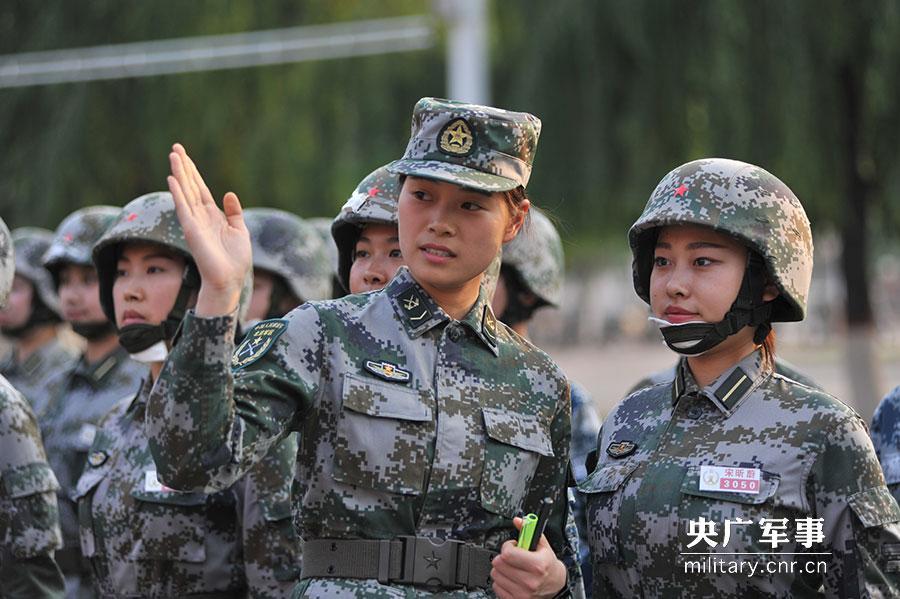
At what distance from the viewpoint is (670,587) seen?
4059 mm

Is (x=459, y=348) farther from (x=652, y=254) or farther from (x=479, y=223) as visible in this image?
(x=652, y=254)

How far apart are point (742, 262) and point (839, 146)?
9405 millimetres

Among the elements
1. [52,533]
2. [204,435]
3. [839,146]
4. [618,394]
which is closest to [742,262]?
[204,435]

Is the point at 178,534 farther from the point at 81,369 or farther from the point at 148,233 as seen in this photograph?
the point at 81,369

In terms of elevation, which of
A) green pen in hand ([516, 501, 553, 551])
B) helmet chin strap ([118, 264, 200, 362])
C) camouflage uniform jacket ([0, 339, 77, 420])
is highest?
helmet chin strap ([118, 264, 200, 362])

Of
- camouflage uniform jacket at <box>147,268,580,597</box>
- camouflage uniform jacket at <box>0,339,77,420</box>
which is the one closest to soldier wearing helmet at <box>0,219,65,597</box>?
camouflage uniform jacket at <box>147,268,580,597</box>

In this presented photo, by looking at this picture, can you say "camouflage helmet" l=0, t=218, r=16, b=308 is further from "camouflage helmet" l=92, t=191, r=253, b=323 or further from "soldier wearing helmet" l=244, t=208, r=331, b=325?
"soldier wearing helmet" l=244, t=208, r=331, b=325

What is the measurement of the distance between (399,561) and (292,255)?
138 inches

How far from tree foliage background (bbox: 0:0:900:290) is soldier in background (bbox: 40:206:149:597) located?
6321 millimetres

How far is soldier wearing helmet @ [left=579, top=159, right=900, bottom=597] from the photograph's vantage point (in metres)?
3.94

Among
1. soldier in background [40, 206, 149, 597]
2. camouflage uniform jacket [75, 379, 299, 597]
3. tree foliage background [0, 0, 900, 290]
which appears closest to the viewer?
camouflage uniform jacket [75, 379, 299, 597]

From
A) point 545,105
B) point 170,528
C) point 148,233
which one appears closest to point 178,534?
point 170,528

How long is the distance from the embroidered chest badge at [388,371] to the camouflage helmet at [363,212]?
4.29 feet

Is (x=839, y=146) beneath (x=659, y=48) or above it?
beneath
